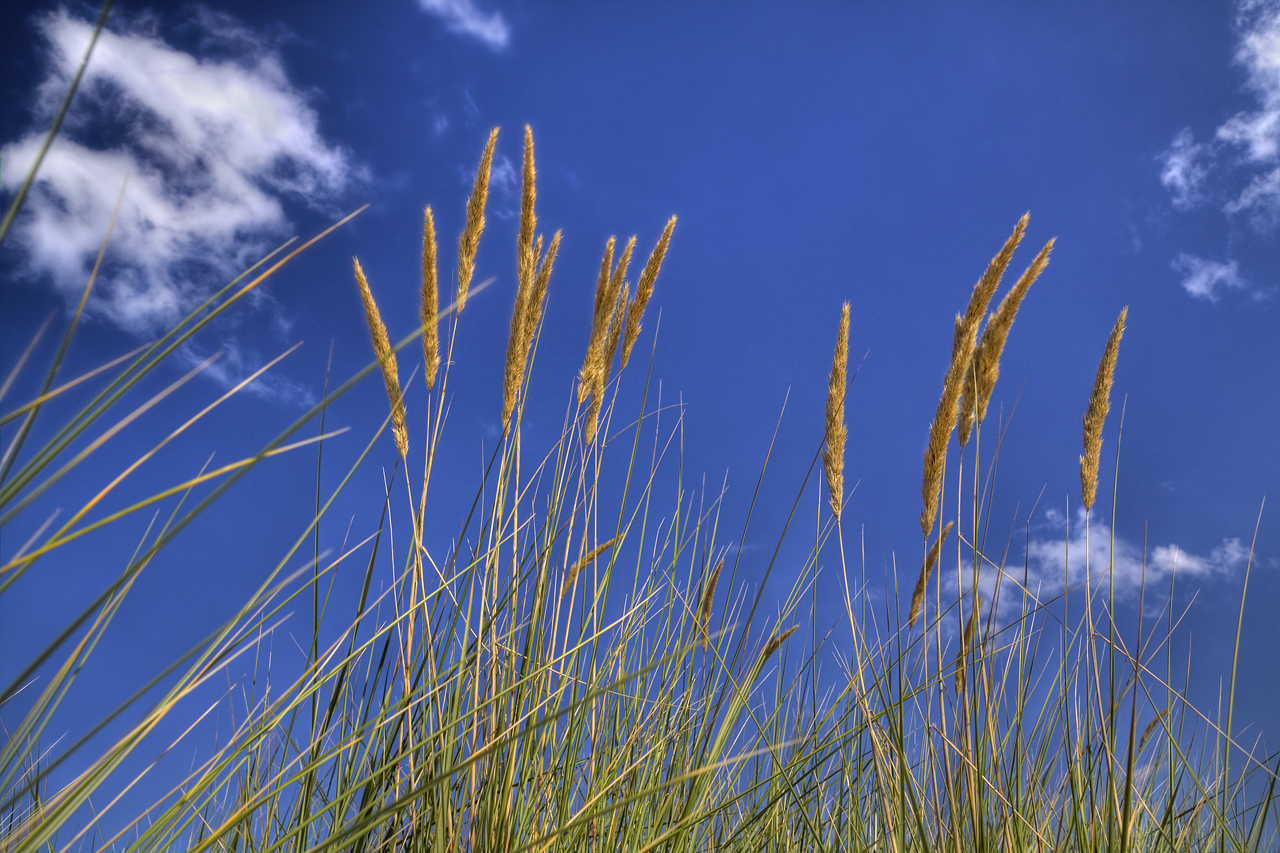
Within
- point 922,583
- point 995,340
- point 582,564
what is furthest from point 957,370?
point 582,564

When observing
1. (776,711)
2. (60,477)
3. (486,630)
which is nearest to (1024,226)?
(776,711)

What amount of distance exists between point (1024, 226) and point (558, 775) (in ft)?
6.15

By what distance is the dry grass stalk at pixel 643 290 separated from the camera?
2223 mm

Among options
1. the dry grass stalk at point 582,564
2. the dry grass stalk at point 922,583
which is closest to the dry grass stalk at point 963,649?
the dry grass stalk at point 922,583

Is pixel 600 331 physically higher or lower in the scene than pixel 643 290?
lower

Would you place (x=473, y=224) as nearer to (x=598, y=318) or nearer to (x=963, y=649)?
(x=598, y=318)

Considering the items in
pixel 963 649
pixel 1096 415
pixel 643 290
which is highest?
pixel 643 290

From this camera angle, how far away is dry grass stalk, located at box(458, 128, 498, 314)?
203cm

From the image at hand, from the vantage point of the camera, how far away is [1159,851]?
225 cm

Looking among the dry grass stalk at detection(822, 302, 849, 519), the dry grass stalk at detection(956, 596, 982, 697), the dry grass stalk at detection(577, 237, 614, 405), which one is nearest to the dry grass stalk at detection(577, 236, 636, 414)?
the dry grass stalk at detection(577, 237, 614, 405)

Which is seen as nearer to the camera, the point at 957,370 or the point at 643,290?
the point at 957,370

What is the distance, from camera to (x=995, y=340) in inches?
77.5

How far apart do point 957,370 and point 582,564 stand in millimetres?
1098

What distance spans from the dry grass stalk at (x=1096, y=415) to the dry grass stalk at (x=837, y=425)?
25.0 inches
